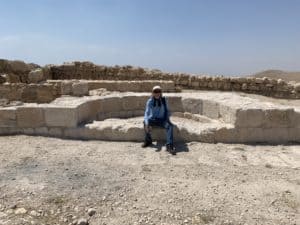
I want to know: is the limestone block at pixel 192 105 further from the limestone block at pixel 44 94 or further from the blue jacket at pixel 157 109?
the limestone block at pixel 44 94

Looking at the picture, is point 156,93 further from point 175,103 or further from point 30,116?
point 30,116

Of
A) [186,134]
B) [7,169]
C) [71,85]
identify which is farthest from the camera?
[71,85]

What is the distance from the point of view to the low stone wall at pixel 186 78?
1560 cm

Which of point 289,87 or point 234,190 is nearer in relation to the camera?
→ point 234,190

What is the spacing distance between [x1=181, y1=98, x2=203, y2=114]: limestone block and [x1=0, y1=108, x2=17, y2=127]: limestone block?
13.9ft

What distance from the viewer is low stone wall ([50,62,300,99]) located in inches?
614

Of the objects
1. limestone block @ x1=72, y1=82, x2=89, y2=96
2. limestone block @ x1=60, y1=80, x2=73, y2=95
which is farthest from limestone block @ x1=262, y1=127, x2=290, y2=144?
limestone block @ x1=60, y1=80, x2=73, y2=95

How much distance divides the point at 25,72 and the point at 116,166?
1594 cm

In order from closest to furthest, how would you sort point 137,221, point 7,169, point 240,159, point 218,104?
point 137,221, point 7,169, point 240,159, point 218,104

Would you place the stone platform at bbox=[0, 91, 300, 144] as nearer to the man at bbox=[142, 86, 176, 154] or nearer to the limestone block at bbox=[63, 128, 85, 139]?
the limestone block at bbox=[63, 128, 85, 139]

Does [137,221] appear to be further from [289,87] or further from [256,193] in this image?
[289,87]

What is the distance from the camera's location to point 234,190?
4.39m

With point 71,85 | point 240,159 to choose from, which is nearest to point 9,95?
point 71,85

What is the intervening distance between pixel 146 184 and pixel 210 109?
154 inches
